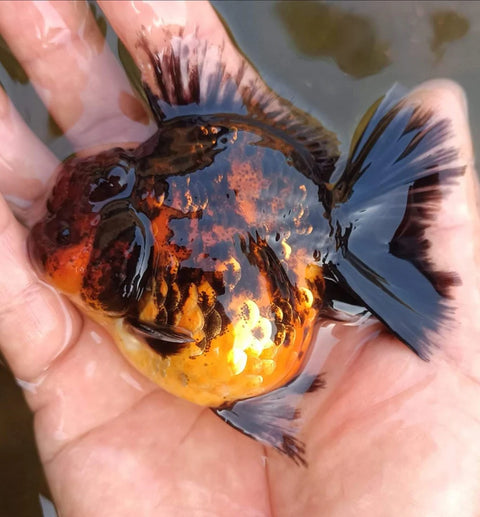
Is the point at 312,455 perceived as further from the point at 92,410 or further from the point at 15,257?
the point at 15,257

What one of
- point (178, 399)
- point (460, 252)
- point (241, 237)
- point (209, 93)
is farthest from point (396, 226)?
point (178, 399)

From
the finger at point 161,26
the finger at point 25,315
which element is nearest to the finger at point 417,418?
the finger at point 161,26

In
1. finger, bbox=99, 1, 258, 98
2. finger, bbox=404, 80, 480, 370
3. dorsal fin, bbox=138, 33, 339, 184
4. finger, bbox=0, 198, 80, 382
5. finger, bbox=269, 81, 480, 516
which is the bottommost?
finger, bbox=269, 81, 480, 516

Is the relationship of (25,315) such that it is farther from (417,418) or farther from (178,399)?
Answer: (417,418)

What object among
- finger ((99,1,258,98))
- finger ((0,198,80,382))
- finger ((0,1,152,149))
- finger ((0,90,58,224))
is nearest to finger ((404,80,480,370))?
finger ((99,1,258,98))

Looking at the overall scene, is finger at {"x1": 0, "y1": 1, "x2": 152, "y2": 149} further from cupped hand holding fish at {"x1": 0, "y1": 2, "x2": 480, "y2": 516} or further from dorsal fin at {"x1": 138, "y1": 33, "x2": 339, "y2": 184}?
dorsal fin at {"x1": 138, "y1": 33, "x2": 339, "y2": 184}

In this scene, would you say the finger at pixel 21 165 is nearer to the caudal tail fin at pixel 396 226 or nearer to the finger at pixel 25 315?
the finger at pixel 25 315

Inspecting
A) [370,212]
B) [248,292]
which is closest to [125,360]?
[248,292]

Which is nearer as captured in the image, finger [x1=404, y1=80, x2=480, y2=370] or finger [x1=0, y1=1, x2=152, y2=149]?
finger [x1=404, y1=80, x2=480, y2=370]
